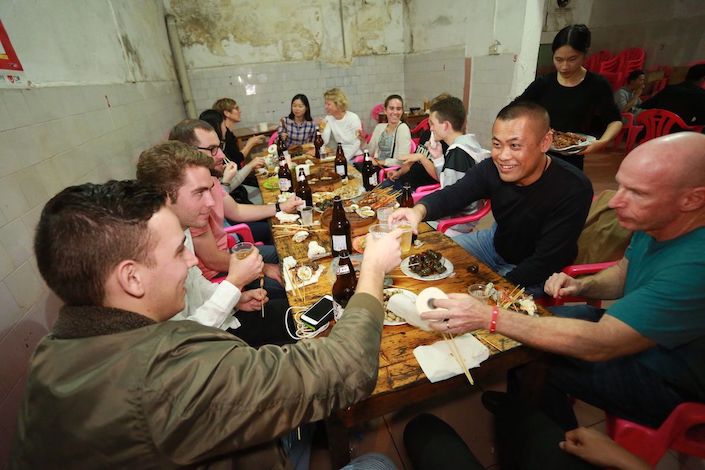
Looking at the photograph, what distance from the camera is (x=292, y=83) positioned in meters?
8.02

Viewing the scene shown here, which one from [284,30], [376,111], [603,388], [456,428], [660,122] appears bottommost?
[456,428]

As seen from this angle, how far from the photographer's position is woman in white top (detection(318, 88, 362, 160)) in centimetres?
538

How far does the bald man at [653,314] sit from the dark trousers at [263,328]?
3.97 feet

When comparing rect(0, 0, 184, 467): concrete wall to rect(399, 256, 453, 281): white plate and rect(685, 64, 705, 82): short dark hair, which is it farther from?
rect(685, 64, 705, 82): short dark hair

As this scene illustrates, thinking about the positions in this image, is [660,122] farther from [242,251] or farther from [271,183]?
[242,251]

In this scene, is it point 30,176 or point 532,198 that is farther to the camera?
point 532,198

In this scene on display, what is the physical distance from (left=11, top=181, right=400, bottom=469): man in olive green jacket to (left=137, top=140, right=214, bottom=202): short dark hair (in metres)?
1.00

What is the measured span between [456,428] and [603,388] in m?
0.95

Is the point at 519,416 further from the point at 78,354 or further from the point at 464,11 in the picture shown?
the point at 464,11

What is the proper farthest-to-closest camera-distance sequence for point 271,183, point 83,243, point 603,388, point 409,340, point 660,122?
point 660,122
point 271,183
point 603,388
point 409,340
point 83,243

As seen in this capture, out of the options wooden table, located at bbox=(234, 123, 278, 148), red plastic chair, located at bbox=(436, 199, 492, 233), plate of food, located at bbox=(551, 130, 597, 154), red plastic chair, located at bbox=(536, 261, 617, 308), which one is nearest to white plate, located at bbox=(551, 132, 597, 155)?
plate of food, located at bbox=(551, 130, 597, 154)

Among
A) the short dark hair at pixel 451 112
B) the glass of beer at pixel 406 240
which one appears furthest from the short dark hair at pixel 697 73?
the glass of beer at pixel 406 240

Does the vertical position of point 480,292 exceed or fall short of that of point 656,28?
it falls short

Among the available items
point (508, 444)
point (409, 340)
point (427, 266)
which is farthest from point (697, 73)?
point (409, 340)
